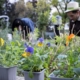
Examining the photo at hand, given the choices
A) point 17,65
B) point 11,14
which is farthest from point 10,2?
point 17,65

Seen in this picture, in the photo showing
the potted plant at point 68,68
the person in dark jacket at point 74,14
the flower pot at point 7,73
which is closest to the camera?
the potted plant at point 68,68

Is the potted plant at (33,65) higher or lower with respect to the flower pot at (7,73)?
higher

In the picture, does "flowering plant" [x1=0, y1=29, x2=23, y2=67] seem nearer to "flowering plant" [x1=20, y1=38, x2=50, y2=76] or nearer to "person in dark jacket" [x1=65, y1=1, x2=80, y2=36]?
"flowering plant" [x1=20, y1=38, x2=50, y2=76]

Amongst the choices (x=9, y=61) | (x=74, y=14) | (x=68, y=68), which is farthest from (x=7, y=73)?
(x=74, y=14)

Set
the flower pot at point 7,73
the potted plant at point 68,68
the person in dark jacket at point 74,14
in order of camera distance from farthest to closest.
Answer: the person in dark jacket at point 74,14 < the flower pot at point 7,73 < the potted plant at point 68,68

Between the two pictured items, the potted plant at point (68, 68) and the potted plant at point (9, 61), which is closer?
the potted plant at point (68, 68)

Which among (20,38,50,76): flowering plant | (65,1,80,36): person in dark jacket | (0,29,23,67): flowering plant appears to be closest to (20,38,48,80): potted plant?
(20,38,50,76): flowering plant

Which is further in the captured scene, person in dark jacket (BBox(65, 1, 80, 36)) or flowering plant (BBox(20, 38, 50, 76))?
person in dark jacket (BBox(65, 1, 80, 36))

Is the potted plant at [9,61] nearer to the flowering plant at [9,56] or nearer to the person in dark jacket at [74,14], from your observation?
the flowering plant at [9,56]

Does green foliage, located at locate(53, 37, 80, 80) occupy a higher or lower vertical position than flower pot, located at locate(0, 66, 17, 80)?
higher

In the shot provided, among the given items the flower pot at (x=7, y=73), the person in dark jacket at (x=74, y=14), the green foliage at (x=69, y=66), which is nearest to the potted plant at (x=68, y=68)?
the green foliage at (x=69, y=66)

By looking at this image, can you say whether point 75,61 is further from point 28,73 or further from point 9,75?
point 9,75

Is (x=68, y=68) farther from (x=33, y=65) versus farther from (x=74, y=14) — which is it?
(x=74, y=14)

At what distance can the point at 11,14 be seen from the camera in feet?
38.1
